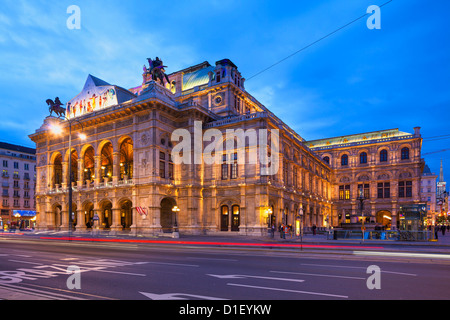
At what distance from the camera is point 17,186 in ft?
279

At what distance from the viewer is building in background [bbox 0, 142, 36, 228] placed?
8169 cm

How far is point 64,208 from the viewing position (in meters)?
51.3

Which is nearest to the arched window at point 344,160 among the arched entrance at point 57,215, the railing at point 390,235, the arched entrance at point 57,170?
the railing at point 390,235

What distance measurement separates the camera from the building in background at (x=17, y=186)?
81.7m

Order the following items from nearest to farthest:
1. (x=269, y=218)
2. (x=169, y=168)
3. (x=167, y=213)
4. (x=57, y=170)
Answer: (x=269, y=218) → (x=169, y=168) → (x=167, y=213) → (x=57, y=170)

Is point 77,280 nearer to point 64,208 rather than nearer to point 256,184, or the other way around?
point 256,184

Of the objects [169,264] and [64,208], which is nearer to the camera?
[169,264]

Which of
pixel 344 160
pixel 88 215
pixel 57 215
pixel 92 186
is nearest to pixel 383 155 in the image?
pixel 344 160

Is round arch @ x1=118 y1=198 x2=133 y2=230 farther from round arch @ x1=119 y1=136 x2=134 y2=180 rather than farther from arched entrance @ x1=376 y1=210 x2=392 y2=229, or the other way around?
arched entrance @ x1=376 y1=210 x2=392 y2=229

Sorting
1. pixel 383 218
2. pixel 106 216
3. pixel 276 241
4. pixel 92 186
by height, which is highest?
pixel 92 186

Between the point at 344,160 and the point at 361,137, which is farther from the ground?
the point at 361,137

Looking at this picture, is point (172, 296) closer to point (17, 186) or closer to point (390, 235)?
point (390, 235)

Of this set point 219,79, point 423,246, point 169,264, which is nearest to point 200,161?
point 219,79

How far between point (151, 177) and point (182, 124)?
942cm
